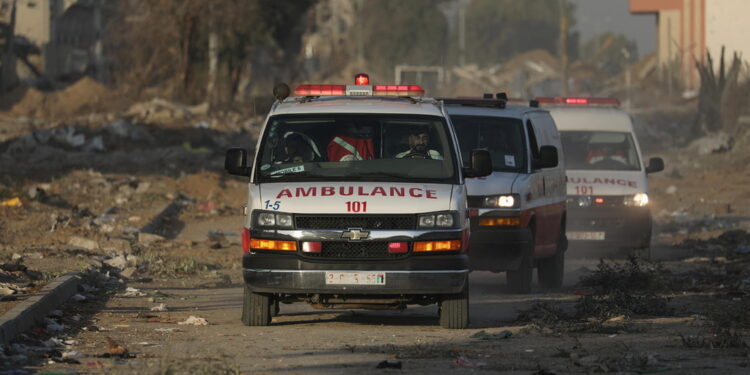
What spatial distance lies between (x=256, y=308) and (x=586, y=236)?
863cm

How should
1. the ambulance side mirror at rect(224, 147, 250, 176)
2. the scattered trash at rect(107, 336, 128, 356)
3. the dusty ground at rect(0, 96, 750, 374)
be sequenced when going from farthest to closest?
the ambulance side mirror at rect(224, 147, 250, 176) < the scattered trash at rect(107, 336, 128, 356) < the dusty ground at rect(0, 96, 750, 374)

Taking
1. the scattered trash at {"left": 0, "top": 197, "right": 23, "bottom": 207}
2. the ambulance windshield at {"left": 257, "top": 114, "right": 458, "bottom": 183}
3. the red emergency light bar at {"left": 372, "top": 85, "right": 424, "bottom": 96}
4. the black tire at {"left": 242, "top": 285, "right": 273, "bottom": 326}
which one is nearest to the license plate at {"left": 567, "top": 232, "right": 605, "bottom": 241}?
the red emergency light bar at {"left": 372, "top": 85, "right": 424, "bottom": 96}

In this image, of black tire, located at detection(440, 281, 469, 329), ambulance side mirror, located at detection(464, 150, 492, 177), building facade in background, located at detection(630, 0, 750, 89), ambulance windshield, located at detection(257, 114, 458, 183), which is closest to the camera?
black tire, located at detection(440, 281, 469, 329)

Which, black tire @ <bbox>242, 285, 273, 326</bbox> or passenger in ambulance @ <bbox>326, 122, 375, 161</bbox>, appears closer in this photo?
black tire @ <bbox>242, 285, 273, 326</bbox>

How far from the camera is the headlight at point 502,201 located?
1445cm

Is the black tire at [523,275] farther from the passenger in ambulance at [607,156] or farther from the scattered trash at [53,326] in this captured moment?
the scattered trash at [53,326]

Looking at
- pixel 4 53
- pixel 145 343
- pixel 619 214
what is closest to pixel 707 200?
pixel 619 214

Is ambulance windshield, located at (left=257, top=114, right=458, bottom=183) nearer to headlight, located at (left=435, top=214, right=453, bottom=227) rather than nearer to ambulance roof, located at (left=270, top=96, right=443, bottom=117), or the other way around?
ambulance roof, located at (left=270, top=96, right=443, bottom=117)

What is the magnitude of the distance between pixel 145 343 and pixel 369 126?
9.12 feet

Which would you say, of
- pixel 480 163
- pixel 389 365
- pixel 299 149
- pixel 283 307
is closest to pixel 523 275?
pixel 283 307

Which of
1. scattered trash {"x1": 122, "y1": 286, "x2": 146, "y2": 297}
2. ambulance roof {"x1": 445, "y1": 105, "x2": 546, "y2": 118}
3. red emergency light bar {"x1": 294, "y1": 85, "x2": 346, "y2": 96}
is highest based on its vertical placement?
red emergency light bar {"x1": 294, "y1": 85, "x2": 346, "y2": 96}

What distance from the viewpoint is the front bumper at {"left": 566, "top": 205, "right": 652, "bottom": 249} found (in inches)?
755

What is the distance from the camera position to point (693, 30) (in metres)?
67.9

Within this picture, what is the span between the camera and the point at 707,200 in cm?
3045
